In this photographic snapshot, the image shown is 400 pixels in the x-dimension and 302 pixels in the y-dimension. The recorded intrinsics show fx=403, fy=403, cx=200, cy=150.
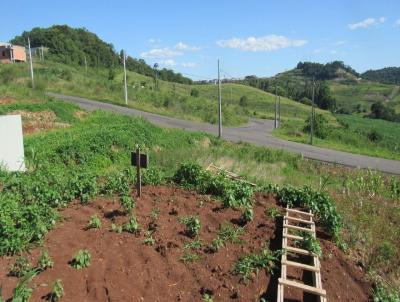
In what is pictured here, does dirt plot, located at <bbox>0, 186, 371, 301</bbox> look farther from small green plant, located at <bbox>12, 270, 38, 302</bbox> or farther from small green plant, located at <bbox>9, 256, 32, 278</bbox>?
small green plant, located at <bbox>12, 270, 38, 302</bbox>

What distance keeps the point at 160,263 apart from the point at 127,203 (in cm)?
183


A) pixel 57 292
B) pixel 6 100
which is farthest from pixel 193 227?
pixel 6 100

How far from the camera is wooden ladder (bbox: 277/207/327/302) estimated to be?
188 inches

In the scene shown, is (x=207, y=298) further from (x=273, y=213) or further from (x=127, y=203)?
(x=273, y=213)

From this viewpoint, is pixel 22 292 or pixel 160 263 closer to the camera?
pixel 22 292

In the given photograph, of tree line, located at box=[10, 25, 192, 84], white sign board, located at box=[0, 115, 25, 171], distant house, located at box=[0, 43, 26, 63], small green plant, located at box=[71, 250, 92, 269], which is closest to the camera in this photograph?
small green plant, located at box=[71, 250, 92, 269]

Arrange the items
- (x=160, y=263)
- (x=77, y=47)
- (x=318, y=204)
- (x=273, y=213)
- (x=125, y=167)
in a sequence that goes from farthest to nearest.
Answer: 1. (x=77, y=47)
2. (x=125, y=167)
3. (x=318, y=204)
4. (x=273, y=213)
5. (x=160, y=263)

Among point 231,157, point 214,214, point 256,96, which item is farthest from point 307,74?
point 214,214

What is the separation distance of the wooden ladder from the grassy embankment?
2.62ft

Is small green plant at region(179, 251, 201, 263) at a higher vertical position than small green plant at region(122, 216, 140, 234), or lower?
lower

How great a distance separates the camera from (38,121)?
1889cm

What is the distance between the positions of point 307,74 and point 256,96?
8788cm

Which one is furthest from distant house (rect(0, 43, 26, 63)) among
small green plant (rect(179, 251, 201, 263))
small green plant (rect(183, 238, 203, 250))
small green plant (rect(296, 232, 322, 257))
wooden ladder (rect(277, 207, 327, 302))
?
small green plant (rect(296, 232, 322, 257))

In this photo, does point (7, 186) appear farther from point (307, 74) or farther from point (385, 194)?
point (307, 74)
